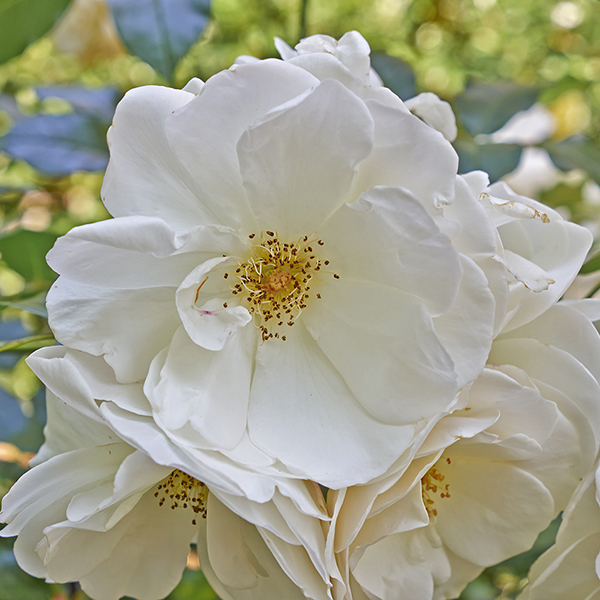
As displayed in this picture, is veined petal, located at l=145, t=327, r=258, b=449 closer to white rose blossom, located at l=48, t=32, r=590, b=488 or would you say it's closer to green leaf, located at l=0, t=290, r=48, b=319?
white rose blossom, located at l=48, t=32, r=590, b=488

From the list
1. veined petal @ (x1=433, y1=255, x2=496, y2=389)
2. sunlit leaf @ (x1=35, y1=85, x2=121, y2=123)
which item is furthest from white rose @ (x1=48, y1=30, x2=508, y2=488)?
sunlit leaf @ (x1=35, y1=85, x2=121, y2=123)

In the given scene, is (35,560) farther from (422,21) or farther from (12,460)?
(422,21)

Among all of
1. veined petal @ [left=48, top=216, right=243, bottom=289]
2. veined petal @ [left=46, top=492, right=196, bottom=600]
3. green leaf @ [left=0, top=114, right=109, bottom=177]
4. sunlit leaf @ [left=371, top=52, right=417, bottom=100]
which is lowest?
veined petal @ [left=46, top=492, right=196, bottom=600]

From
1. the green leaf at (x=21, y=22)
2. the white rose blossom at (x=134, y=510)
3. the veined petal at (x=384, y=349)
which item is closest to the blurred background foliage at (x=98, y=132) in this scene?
the green leaf at (x=21, y=22)

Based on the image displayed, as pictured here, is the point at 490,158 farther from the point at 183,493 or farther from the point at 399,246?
the point at 183,493

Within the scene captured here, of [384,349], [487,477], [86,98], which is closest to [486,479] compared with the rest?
[487,477]

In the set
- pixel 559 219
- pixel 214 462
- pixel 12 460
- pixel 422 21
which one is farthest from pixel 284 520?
pixel 422 21
